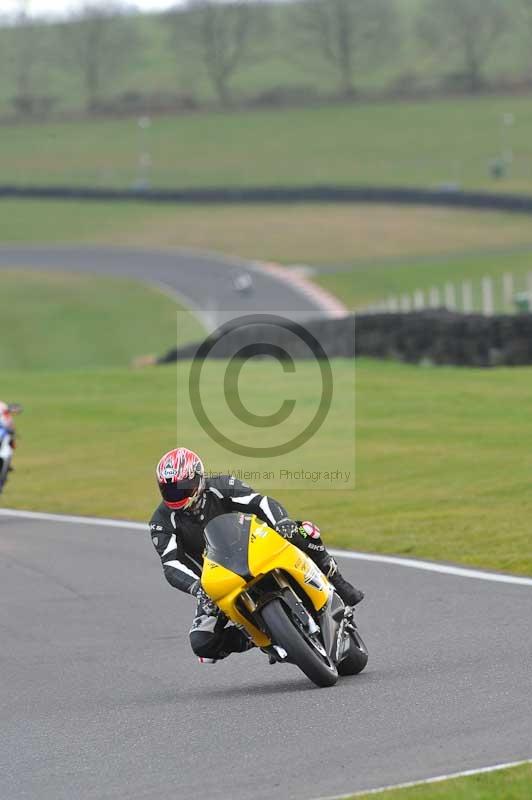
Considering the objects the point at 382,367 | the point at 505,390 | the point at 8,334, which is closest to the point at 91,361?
the point at 8,334

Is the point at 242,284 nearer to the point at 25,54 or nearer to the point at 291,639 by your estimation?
the point at 291,639

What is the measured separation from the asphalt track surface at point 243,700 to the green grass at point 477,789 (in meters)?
0.18

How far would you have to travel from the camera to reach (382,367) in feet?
83.7

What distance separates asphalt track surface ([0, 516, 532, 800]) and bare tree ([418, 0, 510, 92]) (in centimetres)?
9349

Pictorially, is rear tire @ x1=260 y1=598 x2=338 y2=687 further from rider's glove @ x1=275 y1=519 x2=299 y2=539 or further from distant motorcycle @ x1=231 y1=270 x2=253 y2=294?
distant motorcycle @ x1=231 y1=270 x2=253 y2=294

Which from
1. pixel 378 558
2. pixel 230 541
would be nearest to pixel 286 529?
pixel 230 541

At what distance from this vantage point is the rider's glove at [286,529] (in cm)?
777

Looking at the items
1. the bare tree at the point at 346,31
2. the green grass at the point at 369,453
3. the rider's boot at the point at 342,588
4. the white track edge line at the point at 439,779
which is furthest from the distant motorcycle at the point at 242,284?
the bare tree at the point at 346,31

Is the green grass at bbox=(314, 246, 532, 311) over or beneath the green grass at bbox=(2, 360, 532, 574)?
over

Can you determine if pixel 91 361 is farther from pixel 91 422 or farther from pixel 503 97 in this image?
pixel 503 97

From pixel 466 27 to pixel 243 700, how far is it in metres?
103

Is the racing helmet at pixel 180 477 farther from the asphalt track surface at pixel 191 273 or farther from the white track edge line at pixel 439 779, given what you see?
the asphalt track surface at pixel 191 273

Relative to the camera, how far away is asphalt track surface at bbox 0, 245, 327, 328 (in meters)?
47.3

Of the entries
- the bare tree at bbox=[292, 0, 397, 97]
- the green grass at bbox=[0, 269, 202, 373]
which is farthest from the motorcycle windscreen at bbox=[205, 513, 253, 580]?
the bare tree at bbox=[292, 0, 397, 97]
